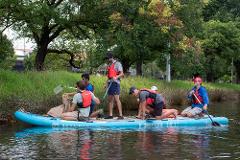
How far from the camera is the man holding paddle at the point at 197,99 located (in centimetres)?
1762

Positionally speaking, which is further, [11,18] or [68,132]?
[11,18]

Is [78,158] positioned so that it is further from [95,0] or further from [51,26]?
[51,26]

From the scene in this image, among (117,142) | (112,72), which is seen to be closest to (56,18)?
(112,72)

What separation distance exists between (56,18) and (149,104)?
47.3 feet

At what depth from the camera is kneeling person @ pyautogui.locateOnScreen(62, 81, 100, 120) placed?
15.9m

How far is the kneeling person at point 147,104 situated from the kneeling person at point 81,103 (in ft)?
4.59

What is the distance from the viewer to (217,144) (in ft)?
42.1

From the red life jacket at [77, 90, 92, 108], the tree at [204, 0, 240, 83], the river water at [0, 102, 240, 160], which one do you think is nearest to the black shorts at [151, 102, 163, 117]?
the river water at [0, 102, 240, 160]

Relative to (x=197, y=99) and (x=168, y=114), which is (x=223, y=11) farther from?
(x=168, y=114)

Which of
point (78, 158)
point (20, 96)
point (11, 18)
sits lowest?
point (78, 158)

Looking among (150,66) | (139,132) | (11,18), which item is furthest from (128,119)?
(150,66)

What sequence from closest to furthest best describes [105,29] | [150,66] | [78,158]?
[78,158]
[105,29]
[150,66]

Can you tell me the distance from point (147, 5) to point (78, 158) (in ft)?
64.0

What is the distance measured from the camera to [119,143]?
12695 mm
